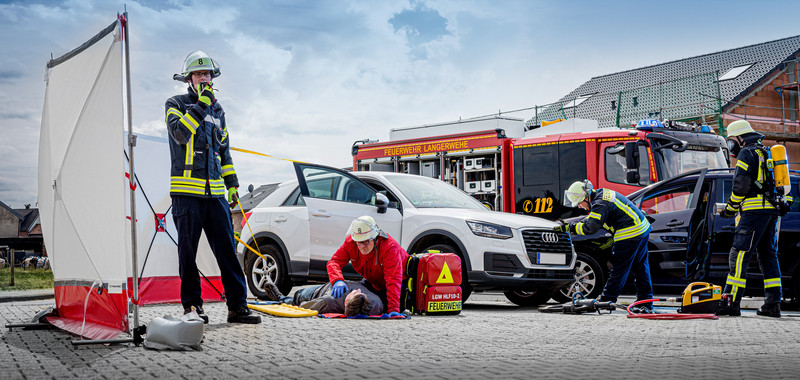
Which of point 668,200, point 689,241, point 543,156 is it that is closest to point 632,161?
point 543,156

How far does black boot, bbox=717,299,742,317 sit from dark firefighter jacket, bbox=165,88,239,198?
572cm

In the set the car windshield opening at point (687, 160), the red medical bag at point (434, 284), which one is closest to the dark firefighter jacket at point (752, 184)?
the red medical bag at point (434, 284)

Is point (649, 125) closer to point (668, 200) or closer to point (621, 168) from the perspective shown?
point (621, 168)

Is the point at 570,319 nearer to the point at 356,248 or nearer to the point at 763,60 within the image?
the point at 356,248

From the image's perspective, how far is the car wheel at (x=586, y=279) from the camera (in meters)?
10.6

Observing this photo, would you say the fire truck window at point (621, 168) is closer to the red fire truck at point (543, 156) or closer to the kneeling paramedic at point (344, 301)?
the red fire truck at point (543, 156)

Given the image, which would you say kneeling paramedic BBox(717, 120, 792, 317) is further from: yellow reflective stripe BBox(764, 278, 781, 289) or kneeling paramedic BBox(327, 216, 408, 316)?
kneeling paramedic BBox(327, 216, 408, 316)

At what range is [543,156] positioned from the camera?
1473cm

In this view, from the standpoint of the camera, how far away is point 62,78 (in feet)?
22.0

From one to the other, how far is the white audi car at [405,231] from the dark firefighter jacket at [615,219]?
491mm

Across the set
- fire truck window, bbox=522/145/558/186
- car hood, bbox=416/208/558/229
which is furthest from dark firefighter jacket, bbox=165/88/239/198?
fire truck window, bbox=522/145/558/186

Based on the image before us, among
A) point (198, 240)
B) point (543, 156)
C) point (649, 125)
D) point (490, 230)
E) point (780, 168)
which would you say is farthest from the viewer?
point (543, 156)

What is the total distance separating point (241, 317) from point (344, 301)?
1416 millimetres

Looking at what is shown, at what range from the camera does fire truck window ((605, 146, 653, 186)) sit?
13125 mm
